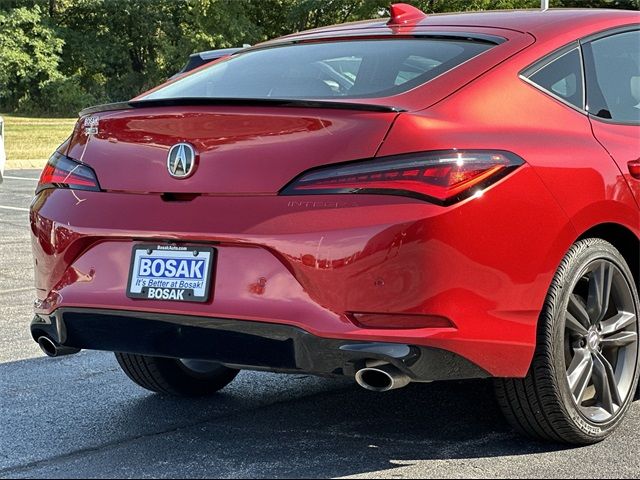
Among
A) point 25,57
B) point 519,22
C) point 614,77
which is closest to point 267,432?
point 519,22

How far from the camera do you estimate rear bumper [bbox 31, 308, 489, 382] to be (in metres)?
3.50

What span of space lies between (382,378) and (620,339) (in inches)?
45.7

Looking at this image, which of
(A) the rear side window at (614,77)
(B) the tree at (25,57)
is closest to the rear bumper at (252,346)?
(A) the rear side window at (614,77)

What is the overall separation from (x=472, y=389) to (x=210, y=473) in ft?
5.23

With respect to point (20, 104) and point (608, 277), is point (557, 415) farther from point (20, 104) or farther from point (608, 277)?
point (20, 104)

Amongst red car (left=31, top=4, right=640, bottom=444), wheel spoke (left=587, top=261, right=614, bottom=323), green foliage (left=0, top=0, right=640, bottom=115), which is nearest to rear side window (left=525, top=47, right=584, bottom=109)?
red car (left=31, top=4, right=640, bottom=444)

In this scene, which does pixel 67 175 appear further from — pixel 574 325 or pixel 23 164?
pixel 23 164

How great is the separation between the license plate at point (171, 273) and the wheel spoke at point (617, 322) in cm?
155

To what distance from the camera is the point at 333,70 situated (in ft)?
13.9

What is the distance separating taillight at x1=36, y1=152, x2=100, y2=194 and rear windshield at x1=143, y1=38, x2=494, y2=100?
1.48ft

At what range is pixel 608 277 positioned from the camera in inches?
164

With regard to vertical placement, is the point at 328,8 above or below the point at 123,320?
below

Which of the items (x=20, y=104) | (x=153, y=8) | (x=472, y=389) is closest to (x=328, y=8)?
(x=153, y=8)

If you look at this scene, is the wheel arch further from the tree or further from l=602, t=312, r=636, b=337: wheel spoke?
the tree
